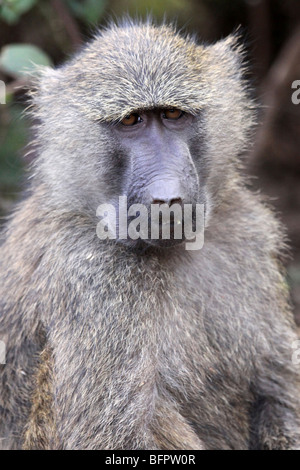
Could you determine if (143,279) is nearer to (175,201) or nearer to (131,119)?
(175,201)

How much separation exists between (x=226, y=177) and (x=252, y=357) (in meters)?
0.85

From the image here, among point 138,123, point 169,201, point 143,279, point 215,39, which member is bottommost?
point 143,279

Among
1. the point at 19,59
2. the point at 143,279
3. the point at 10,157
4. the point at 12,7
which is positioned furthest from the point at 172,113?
the point at 10,157

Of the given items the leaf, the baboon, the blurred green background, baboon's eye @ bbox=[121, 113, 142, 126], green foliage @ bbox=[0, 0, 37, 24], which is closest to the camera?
the baboon

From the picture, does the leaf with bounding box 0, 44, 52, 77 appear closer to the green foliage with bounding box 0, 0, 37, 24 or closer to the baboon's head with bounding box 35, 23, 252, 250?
the green foliage with bounding box 0, 0, 37, 24

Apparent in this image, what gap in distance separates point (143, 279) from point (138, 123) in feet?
2.21

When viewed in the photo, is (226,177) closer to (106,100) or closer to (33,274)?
(106,100)

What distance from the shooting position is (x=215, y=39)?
7.59 m

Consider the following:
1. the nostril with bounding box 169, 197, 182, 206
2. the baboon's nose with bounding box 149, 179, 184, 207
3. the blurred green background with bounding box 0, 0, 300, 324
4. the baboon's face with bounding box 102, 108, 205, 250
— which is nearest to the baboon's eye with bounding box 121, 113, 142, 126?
the baboon's face with bounding box 102, 108, 205, 250

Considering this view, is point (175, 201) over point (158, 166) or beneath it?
beneath

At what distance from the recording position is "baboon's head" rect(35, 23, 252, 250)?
304 centimetres

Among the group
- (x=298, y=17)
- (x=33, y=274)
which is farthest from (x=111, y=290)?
(x=298, y=17)

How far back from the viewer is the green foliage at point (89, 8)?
17.5ft
